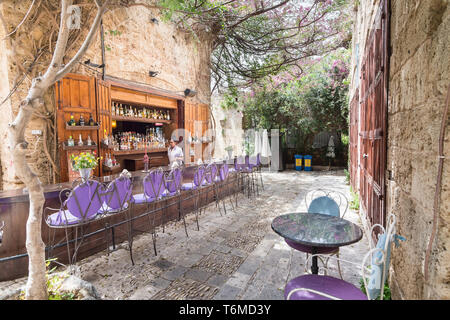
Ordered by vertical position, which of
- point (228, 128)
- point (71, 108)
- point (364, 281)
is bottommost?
point (364, 281)

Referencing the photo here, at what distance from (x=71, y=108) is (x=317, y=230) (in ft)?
14.7

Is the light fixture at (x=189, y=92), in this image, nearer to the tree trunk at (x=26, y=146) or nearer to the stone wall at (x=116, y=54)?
the stone wall at (x=116, y=54)

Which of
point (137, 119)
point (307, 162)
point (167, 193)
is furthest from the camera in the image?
point (307, 162)

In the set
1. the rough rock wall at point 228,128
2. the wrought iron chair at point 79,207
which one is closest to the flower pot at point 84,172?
the wrought iron chair at point 79,207

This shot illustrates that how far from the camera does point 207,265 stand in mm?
2850

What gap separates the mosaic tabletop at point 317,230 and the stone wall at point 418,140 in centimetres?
35

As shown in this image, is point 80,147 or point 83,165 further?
point 80,147

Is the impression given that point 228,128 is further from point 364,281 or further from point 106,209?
point 364,281

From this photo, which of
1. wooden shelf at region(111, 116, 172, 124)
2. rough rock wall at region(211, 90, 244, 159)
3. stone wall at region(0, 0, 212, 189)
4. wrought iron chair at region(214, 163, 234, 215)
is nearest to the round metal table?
wrought iron chair at region(214, 163, 234, 215)

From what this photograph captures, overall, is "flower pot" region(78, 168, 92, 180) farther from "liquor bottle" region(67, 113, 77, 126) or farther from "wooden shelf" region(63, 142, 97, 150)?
"liquor bottle" region(67, 113, 77, 126)

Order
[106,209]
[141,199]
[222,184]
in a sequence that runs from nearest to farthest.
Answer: [106,209], [141,199], [222,184]

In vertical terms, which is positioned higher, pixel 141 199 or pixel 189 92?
pixel 189 92

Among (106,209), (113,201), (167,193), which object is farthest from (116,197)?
(167,193)
